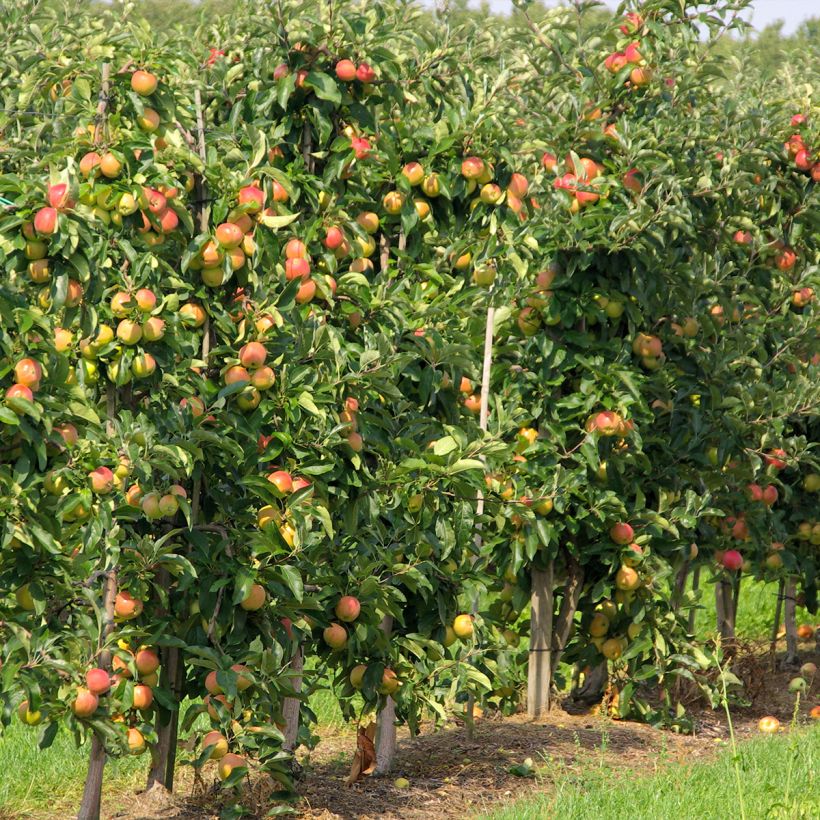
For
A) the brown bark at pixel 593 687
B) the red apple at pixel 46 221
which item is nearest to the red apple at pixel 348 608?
the red apple at pixel 46 221

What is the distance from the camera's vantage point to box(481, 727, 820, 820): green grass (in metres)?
4.41

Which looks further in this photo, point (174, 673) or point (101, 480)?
point (174, 673)

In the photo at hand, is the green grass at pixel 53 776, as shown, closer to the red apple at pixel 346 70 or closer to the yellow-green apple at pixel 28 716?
the yellow-green apple at pixel 28 716

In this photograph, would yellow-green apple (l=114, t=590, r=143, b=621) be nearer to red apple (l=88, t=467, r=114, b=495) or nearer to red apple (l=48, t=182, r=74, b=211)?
red apple (l=88, t=467, r=114, b=495)

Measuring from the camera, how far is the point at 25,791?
517 cm

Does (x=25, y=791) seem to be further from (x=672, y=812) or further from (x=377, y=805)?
(x=672, y=812)

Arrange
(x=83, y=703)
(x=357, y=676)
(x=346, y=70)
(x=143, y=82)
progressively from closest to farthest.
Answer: (x=83, y=703) < (x=143, y=82) < (x=346, y=70) < (x=357, y=676)

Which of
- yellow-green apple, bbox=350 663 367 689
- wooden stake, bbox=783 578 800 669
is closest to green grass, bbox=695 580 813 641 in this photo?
wooden stake, bbox=783 578 800 669

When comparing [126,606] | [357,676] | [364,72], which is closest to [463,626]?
[357,676]

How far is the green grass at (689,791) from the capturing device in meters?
4.41

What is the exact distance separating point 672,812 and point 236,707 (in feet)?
5.21

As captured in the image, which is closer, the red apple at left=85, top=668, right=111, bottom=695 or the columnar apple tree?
the red apple at left=85, top=668, right=111, bottom=695

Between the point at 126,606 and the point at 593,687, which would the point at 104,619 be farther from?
the point at 593,687

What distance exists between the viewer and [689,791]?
15.4ft
